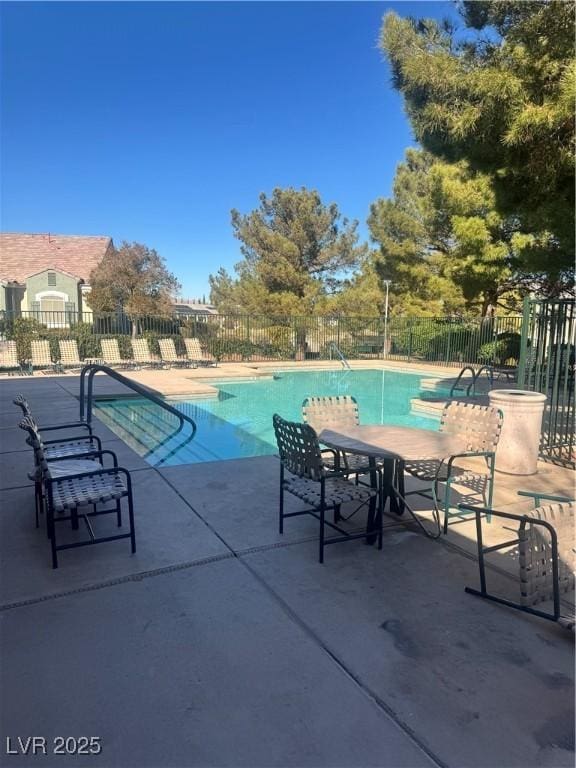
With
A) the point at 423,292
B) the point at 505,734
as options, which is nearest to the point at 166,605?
the point at 505,734

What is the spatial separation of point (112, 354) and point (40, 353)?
2.05m

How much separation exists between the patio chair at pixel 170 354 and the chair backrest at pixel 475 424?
1278 cm

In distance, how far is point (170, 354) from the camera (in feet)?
52.6

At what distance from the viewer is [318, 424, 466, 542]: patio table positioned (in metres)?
3.11

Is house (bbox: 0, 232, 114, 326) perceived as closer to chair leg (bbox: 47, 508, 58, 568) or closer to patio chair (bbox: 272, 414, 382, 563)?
chair leg (bbox: 47, 508, 58, 568)

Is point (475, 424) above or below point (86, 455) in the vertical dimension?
above

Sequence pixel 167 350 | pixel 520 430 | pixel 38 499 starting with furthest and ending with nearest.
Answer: pixel 167 350
pixel 520 430
pixel 38 499

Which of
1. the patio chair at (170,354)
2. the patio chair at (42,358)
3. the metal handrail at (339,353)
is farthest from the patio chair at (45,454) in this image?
the metal handrail at (339,353)

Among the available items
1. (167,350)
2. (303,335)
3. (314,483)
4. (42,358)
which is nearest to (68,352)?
(42,358)

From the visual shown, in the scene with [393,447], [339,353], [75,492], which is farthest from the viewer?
[339,353]

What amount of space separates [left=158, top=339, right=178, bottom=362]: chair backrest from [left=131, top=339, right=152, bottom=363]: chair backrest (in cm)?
48

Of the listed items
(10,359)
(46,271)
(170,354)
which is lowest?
(10,359)

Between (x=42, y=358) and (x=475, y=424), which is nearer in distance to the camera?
(x=475, y=424)

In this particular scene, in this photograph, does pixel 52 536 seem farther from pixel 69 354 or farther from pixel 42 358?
pixel 69 354
